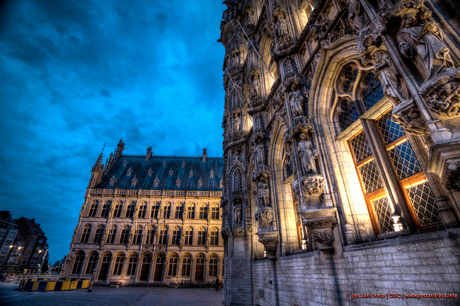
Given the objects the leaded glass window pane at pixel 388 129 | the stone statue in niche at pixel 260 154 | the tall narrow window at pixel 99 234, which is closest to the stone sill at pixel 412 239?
the leaded glass window pane at pixel 388 129

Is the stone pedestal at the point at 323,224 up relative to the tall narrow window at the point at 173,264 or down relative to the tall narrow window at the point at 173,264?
up

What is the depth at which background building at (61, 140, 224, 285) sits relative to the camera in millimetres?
28125

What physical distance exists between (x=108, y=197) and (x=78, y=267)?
9860 mm

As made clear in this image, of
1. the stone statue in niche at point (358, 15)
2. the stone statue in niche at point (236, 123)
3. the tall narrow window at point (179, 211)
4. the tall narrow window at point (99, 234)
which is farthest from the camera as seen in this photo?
the tall narrow window at point (179, 211)

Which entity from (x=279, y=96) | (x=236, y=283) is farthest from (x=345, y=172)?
(x=236, y=283)

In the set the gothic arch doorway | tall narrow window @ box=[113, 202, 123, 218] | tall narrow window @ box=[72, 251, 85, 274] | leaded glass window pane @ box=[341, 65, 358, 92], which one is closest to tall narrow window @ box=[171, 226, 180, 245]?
the gothic arch doorway

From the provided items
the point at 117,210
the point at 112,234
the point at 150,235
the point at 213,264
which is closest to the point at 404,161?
the point at 213,264

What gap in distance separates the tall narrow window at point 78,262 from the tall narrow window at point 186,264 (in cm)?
1411

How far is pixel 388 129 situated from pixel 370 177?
1.22 m

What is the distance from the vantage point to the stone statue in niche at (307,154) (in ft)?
18.7

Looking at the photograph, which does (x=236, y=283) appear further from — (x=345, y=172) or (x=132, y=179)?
(x=132, y=179)

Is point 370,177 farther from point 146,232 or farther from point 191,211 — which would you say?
point 146,232

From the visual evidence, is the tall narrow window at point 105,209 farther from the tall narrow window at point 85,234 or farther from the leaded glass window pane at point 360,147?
the leaded glass window pane at point 360,147

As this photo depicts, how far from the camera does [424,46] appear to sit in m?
2.85
